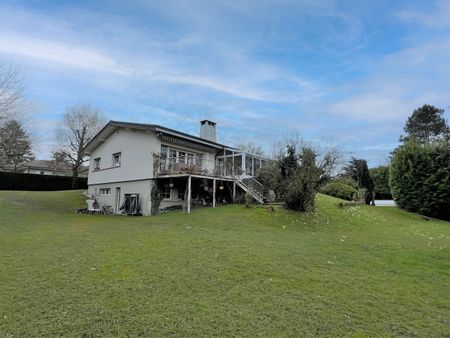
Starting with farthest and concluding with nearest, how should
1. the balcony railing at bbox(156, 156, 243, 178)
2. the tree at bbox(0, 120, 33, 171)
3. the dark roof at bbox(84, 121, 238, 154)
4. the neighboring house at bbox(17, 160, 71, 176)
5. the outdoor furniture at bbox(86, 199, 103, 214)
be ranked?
the neighboring house at bbox(17, 160, 71, 176) → the tree at bbox(0, 120, 33, 171) → the outdoor furniture at bbox(86, 199, 103, 214) → the dark roof at bbox(84, 121, 238, 154) → the balcony railing at bbox(156, 156, 243, 178)

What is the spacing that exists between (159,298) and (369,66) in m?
14.8

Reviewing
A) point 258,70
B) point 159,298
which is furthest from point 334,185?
point 159,298

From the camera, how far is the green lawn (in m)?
3.74

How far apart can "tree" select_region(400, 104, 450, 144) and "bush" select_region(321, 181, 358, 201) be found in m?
19.3

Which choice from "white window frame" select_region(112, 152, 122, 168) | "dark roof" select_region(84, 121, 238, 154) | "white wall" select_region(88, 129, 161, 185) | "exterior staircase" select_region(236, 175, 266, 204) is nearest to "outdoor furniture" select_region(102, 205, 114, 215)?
"white wall" select_region(88, 129, 161, 185)

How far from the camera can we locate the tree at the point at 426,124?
3738 cm

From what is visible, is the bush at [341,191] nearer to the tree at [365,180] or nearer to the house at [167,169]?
the tree at [365,180]

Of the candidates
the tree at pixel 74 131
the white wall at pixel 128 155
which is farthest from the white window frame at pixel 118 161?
the tree at pixel 74 131

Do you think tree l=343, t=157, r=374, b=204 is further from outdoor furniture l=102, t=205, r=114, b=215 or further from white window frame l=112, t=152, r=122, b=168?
outdoor furniture l=102, t=205, r=114, b=215

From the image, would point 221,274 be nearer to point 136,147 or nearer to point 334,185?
point 136,147

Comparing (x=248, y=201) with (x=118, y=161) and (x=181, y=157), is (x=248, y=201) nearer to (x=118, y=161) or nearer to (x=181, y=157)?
(x=181, y=157)

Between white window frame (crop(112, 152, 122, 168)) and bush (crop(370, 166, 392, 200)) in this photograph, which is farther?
bush (crop(370, 166, 392, 200))

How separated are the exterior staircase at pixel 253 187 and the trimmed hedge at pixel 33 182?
2311cm

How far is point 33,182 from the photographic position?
99.8 ft
